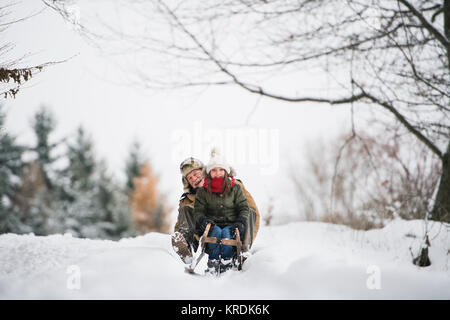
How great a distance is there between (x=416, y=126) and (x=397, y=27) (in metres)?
1.38

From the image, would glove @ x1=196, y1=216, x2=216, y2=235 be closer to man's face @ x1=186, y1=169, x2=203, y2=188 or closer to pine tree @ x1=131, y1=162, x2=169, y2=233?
man's face @ x1=186, y1=169, x2=203, y2=188

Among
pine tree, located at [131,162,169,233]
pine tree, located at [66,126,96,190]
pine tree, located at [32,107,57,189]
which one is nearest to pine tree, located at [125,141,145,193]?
pine tree, located at [131,162,169,233]

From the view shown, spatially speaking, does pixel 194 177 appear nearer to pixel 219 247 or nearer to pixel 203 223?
pixel 203 223

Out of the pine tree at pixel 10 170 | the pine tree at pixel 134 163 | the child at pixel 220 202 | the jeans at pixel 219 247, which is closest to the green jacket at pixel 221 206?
the child at pixel 220 202

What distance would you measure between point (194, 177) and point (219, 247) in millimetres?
871

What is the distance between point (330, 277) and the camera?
6.98 feet

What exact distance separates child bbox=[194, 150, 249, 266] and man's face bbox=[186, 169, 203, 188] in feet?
0.95

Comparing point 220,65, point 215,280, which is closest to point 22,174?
point 220,65

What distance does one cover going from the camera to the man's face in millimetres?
3289

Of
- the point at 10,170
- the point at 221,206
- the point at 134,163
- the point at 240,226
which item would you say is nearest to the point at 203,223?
the point at 221,206

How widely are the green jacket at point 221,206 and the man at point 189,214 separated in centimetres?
16

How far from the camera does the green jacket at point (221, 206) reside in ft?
9.77
